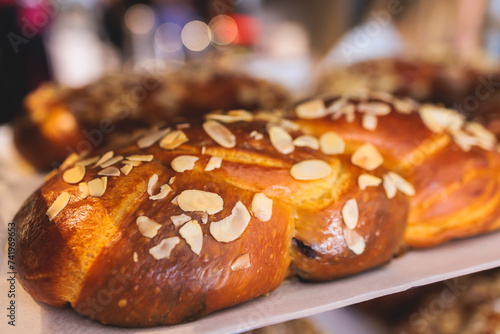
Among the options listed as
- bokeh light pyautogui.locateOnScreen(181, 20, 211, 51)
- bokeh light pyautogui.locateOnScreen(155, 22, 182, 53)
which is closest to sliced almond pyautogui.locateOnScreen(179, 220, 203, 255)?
bokeh light pyautogui.locateOnScreen(181, 20, 211, 51)

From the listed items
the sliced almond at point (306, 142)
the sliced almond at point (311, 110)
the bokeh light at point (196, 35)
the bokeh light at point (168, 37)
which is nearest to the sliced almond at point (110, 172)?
the sliced almond at point (306, 142)

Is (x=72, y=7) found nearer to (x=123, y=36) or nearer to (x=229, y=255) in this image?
(x=123, y=36)

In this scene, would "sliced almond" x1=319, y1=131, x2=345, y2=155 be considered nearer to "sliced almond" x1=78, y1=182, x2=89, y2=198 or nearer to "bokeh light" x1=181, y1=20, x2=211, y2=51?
"sliced almond" x1=78, y1=182, x2=89, y2=198

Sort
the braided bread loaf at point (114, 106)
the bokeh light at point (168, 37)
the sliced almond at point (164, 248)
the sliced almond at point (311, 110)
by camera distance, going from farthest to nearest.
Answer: the bokeh light at point (168, 37) < the braided bread loaf at point (114, 106) < the sliced almond at point (311, 110) < the sliced almond at point (164, 248)

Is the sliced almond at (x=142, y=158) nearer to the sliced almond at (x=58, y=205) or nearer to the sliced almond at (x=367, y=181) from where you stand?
the sliced almond at (x=58, y=205)

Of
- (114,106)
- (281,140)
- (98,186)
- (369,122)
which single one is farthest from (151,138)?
(114,106)

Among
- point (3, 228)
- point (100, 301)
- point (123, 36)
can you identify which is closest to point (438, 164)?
point (100, 301)

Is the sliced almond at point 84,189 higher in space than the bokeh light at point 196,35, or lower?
higher
